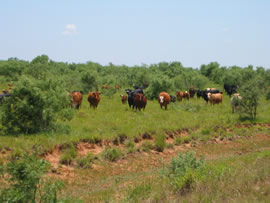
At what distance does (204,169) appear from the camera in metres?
6.59

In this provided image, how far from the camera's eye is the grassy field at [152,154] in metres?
5.17

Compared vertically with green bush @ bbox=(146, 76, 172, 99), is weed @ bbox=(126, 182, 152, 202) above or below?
below

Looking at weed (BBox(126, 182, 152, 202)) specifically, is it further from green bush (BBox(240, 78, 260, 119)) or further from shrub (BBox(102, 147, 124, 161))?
green bush (BBox(240, 78, 260, 119))

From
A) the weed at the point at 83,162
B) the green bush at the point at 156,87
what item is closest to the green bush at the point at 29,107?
the weed at the point at 83,162

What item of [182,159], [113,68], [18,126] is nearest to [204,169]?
[182,159]

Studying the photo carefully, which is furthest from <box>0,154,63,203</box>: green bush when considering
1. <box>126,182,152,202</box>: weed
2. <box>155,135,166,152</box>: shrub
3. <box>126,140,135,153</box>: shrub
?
<box>155,135,166,152</box>: shrub

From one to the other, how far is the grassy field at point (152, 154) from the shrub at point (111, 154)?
0.12 metres

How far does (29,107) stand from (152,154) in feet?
19.1

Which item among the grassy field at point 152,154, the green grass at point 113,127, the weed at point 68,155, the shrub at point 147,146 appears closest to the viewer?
the grassy field at point 152,154

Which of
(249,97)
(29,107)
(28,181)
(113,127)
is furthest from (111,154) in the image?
(249,97)

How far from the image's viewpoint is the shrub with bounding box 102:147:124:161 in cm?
1168

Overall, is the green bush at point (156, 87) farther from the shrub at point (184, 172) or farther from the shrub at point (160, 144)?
the shrub at point (184, 172)

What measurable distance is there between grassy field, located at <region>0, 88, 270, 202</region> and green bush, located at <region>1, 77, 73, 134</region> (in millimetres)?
809

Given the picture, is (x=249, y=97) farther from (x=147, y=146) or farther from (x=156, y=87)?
(x=156, y=87)
